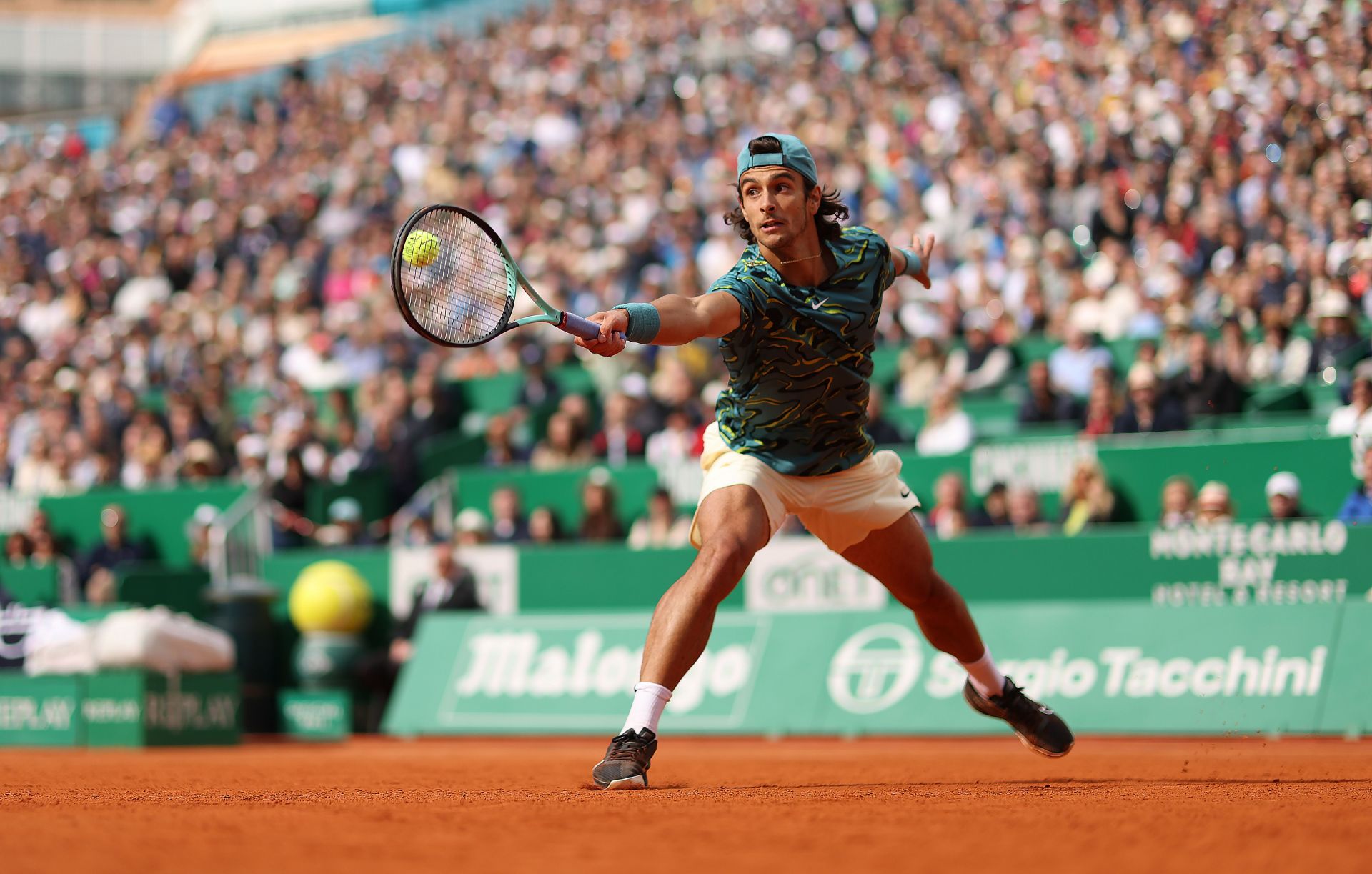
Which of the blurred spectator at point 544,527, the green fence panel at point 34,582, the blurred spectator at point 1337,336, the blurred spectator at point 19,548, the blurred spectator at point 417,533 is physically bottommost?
the green fence panel at point 34,582

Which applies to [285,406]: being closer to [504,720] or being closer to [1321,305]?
[504,720]

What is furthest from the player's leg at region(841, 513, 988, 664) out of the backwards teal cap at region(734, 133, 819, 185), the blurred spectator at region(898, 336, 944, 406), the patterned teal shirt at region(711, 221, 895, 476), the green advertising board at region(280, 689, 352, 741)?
the green advertising board at region(280, 689, 352, 741)

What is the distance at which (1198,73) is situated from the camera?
52.0 ft

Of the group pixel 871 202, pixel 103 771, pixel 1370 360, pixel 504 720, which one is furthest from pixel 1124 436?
pixel 103 771

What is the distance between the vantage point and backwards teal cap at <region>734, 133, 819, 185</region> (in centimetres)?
607

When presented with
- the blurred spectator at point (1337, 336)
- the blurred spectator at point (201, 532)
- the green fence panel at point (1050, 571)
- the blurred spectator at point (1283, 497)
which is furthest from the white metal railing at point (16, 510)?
the blurred spectator at point (1337, 336)

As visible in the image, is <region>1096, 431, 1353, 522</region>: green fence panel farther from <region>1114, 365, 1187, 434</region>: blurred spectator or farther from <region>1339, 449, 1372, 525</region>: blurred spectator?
<region>1339, 449, 1372, 525</region>: blurred spectator

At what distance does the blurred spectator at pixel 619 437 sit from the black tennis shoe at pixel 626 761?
8.48m

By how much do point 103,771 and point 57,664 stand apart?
198 inches

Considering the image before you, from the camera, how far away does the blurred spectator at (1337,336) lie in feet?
39.9

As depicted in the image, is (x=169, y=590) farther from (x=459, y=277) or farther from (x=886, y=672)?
(x=459, y=277)

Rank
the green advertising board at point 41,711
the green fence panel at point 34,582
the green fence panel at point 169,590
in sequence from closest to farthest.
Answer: the green advertising board at point 41,711 → the green fence panel at point 169,590 → the green fence panel at point 34,582

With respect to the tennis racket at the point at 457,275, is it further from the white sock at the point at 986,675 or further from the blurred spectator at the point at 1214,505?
the blurred spectator at the point at 1214,505

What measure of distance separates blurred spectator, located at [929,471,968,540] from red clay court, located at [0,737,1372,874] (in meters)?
3.37
